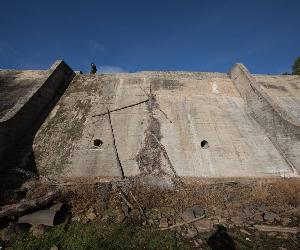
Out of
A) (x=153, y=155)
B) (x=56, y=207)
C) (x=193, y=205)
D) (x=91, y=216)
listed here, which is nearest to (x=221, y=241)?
(x=193, y=205)

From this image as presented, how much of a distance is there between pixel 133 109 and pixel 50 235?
650 cm

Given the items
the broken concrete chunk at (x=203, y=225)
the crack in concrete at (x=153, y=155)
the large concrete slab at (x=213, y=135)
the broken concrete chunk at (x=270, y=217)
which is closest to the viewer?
the broken concrete chunk at (x=203, y=225)

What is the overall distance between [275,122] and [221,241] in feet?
18.4

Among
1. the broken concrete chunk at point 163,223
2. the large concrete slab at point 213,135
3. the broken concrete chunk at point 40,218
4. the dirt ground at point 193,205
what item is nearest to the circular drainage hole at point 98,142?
the dirt ground at point 193,205

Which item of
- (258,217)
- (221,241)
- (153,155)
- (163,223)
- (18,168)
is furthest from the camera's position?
(153,155)

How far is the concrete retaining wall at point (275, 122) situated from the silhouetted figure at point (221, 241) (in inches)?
156

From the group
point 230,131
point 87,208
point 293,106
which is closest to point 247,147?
point 230,131

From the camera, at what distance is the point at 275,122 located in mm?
10617

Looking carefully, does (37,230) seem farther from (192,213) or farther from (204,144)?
(204,144)

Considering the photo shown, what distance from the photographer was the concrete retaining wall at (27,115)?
963 centimetres

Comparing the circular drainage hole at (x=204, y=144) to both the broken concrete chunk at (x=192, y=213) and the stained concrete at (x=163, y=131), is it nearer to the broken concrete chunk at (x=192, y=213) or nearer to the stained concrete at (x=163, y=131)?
the stained concrete at (x=163, y=131)

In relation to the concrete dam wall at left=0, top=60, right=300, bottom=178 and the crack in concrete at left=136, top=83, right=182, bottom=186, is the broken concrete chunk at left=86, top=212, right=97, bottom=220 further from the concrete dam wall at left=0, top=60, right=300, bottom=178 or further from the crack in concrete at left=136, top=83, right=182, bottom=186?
the crack in concrete at left=136, top=83, right=182, bottom=186

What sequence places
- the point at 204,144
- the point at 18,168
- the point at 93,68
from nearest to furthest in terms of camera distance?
the point at 18,168 < the point at 204,144 < the point at 93,68

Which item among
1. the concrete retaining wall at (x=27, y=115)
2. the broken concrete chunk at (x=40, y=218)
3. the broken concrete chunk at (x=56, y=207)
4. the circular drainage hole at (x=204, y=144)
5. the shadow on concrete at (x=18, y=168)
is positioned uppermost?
the concrete retaining wall at (x=27, y=115)
